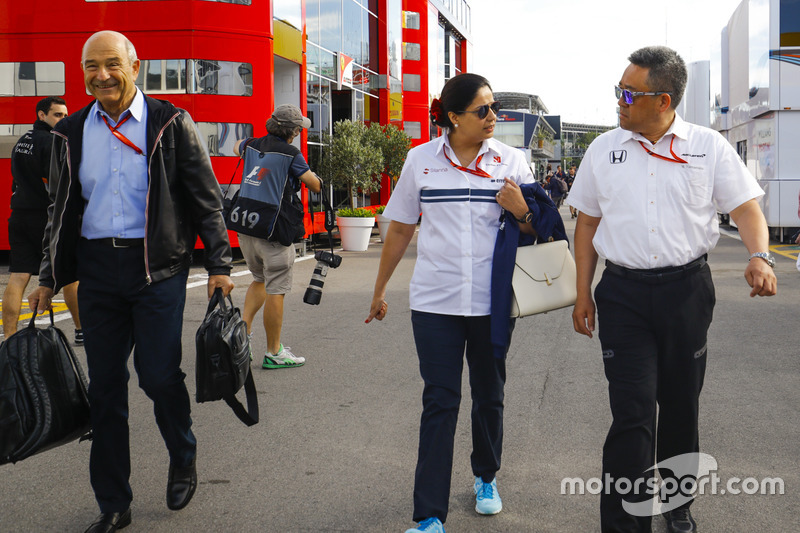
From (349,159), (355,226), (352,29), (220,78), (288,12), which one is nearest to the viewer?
(220,78)

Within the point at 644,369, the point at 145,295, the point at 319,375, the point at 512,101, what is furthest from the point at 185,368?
the point at 512,101

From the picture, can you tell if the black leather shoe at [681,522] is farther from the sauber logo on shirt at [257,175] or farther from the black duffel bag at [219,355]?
the sauber logo on shirt at [257,175]

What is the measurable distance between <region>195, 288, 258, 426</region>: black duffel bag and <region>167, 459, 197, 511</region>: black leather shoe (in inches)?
16.2

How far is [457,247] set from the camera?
12.0ft

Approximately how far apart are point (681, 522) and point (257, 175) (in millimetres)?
4080

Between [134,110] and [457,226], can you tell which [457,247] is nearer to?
[457,226]

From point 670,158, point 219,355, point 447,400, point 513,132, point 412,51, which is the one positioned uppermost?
point 513,132

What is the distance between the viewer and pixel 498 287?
360 cm

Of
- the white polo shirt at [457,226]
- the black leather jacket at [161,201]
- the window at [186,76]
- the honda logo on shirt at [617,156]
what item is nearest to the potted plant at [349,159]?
the window at [186,76]

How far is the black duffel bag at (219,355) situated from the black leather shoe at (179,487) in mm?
412

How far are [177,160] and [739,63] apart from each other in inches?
771

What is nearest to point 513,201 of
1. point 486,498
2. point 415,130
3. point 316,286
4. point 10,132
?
point 486,498

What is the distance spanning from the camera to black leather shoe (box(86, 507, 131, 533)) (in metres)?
3.55

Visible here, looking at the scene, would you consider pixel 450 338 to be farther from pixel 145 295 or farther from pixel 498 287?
pixel 145 295
